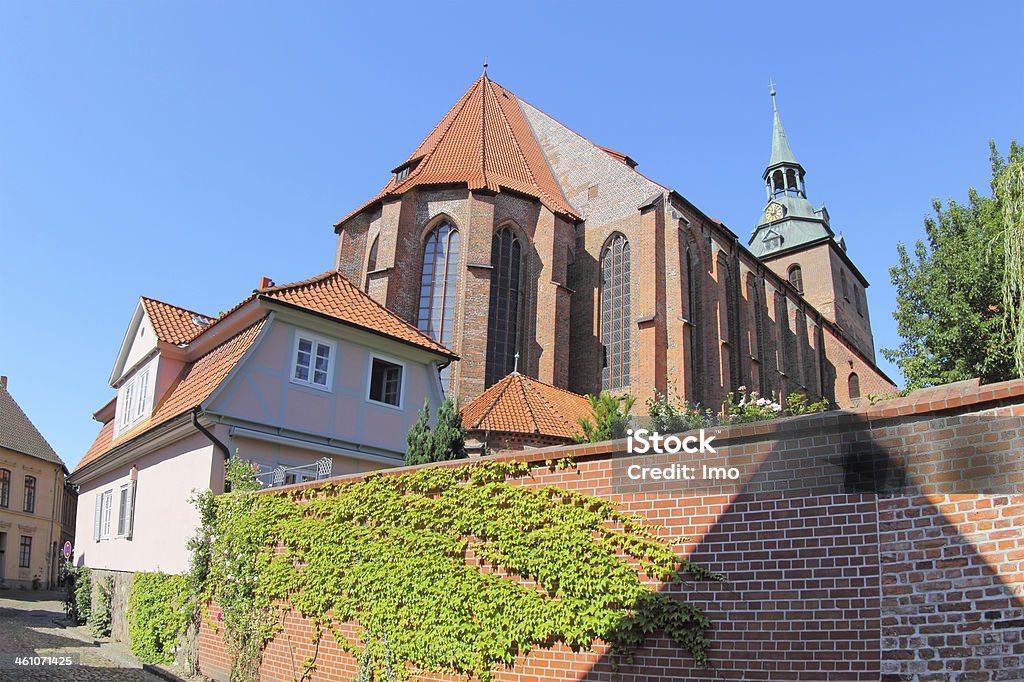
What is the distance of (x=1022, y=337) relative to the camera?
9.55m

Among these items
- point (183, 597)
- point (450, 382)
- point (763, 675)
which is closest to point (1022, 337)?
point (763, 675)

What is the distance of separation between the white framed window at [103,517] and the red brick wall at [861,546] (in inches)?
528

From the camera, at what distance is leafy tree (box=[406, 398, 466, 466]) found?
535 inches

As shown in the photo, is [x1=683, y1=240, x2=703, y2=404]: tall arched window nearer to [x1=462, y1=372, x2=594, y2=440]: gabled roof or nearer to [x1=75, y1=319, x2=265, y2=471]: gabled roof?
[x1=462, y1=372, x2=594, y2=440]: gabled roof

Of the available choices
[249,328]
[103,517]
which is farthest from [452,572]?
[103,517]

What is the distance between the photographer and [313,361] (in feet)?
45.7

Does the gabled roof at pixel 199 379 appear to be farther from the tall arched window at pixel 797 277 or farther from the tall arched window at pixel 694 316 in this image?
the tall arched window at pixel 797 277

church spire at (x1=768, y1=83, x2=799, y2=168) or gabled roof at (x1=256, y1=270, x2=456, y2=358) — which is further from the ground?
church spire at (x1=768, y1=83, x2=799, y2=168)

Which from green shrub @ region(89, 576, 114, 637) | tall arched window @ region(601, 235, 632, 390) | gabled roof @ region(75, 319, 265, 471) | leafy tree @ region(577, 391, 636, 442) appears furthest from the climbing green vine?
tall arched window @ region(601, 235, 632, 390)

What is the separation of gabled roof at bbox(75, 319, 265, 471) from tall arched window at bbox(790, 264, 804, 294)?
4737 centimetres

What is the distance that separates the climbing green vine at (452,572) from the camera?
643cm

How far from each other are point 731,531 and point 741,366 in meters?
30.9

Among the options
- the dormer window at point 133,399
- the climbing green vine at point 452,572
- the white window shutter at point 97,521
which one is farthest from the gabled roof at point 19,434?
the climbing green vine at point 452,572

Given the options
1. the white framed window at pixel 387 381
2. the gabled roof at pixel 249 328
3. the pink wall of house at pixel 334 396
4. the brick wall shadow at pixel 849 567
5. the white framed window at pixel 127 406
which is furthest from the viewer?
the white framed window at pixel 127 406
